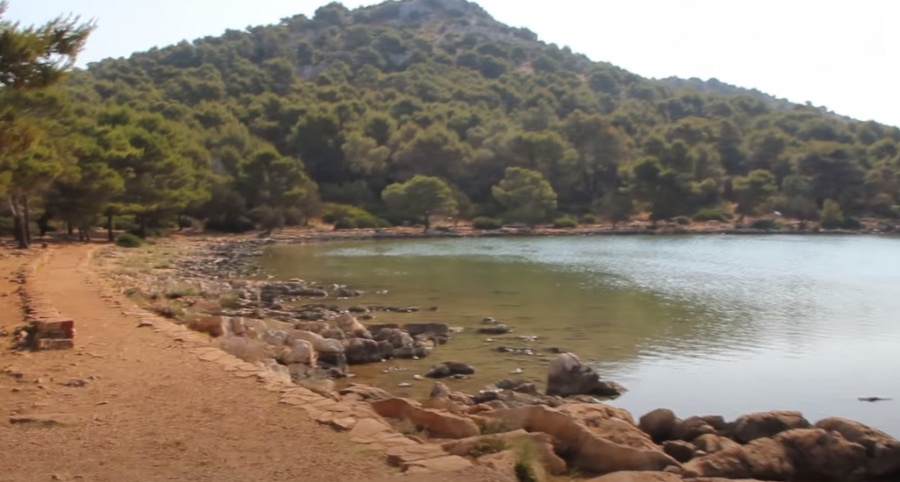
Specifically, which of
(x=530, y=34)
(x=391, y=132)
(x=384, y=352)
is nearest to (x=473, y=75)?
(x=391, y=132)

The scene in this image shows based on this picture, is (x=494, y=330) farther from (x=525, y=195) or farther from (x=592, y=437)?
(x=525, y=195)

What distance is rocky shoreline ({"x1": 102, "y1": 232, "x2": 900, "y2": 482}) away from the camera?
7.98m

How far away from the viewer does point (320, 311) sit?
2147cm

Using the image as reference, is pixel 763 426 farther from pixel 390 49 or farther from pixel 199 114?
pixel 390 49

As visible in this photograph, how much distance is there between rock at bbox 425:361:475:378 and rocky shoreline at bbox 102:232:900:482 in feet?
0.09

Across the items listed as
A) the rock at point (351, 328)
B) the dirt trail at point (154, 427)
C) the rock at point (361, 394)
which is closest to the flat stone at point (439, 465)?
the dirt trail at point (154, 427)

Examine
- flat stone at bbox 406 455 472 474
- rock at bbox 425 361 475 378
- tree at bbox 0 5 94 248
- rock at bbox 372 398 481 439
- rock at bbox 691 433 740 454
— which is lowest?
rock at bbox 425 361 475 378

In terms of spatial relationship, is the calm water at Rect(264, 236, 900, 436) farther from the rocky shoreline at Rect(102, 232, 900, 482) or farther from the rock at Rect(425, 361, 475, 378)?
the rocky shoreline at Rect(102, 232, 900, 482)

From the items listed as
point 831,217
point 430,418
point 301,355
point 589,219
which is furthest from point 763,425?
point 831,217

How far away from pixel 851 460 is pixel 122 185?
31.9 m

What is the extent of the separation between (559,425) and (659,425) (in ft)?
7.11

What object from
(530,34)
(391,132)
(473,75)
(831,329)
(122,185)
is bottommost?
(831,329)

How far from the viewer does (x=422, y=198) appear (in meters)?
61.4

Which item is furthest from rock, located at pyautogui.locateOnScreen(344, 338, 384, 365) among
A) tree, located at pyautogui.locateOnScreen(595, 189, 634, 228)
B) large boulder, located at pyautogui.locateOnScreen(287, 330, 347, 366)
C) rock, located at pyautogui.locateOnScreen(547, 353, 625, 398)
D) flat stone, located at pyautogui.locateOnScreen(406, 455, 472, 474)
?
tree, located at pyautogui.locateOnScreen(595, 189, 634, 228)
